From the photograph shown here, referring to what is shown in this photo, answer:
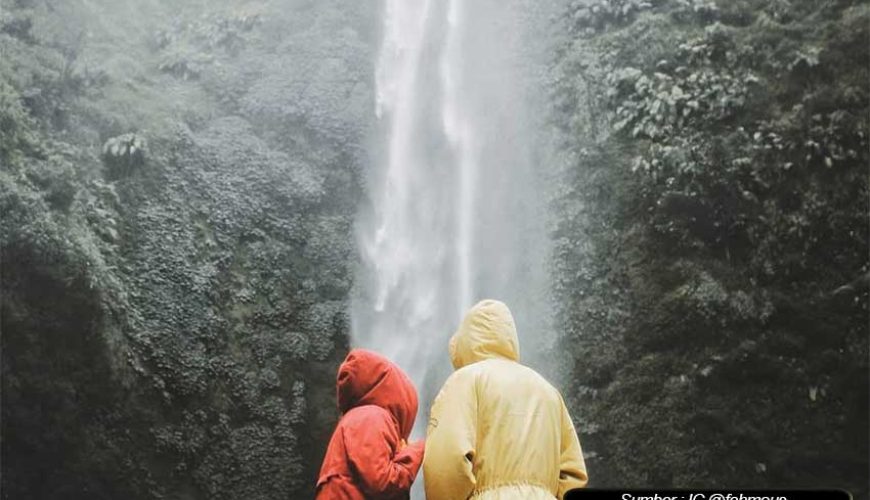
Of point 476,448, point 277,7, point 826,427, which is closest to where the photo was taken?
point 476,448

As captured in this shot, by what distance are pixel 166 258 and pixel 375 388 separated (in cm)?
330

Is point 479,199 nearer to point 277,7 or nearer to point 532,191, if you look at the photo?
point 532,191

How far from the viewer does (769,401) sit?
531cm

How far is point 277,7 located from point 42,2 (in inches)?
95.2

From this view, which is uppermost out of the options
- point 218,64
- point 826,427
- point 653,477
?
point 218,64

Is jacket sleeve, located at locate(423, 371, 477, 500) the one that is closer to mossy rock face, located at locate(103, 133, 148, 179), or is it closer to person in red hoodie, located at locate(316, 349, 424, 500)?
person in red hoodie, located at locate(316, 349, 424, 500)

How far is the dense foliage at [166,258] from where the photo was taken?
5.55 meters

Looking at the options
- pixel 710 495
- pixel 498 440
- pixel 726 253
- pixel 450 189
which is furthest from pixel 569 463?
pixel 450 189

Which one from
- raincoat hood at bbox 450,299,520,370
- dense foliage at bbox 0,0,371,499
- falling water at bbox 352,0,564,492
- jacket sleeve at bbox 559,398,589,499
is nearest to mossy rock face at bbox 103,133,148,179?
dense foliage at bbox 0,0,371,499

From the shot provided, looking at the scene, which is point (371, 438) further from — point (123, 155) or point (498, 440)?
point (123, 155)

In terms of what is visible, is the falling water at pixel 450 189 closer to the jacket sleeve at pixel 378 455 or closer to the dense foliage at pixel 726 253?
the dense foliage at pixel 726 253

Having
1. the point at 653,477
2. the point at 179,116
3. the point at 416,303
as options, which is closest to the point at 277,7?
the point at 179,116

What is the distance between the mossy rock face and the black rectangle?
5044 millimetres

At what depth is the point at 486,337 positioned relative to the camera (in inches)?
142
